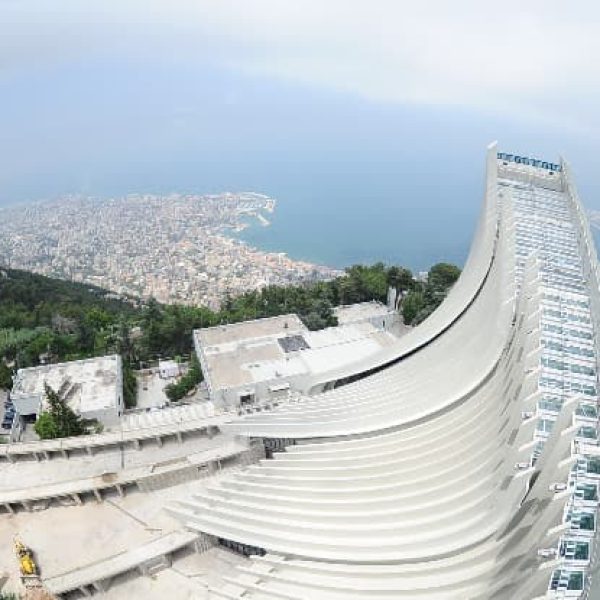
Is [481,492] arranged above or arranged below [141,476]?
above

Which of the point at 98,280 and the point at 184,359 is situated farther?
the point at 98,280

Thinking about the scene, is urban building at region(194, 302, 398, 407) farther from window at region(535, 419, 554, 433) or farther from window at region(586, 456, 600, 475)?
window at region(586, 456, 600, 475)

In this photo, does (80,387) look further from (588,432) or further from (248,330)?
(588,432)

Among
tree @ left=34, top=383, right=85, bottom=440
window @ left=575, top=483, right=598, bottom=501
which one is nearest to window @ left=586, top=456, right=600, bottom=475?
window @ left=575, top=483, right=598, bottom=501

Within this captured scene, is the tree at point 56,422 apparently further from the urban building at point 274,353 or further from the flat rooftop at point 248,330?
the flat rooftop at point 248,330

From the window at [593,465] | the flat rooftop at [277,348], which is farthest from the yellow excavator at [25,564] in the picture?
the window at [593,465]

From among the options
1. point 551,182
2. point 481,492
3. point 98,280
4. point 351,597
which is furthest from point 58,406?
point 98,280

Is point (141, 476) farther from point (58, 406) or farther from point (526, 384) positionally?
point (526, 384)
